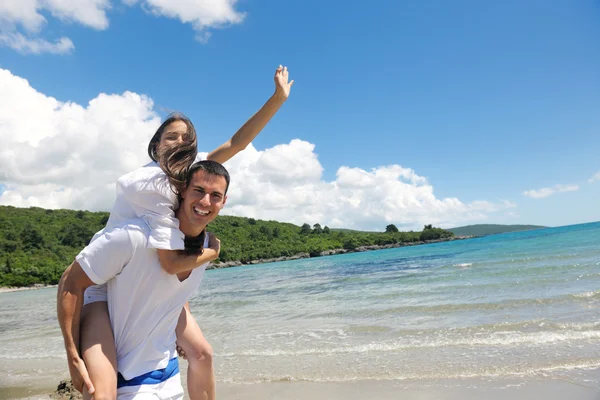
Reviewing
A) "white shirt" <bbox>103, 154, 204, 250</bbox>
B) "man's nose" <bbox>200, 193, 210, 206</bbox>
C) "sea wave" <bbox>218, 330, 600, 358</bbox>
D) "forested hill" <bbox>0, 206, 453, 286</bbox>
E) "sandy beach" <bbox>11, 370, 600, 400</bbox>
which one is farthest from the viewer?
"forested hill" <bbox>0, 206, 453, 286</bbox>

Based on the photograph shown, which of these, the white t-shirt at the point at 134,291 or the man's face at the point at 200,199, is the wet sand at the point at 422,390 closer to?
the white t-shirt at the point at 134,291

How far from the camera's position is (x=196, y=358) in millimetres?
2789

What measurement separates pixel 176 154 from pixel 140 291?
799 millimetres

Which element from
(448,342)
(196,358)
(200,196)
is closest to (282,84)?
(200,196)

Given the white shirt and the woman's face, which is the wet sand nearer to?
the white shirt

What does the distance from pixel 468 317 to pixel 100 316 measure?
294 inches

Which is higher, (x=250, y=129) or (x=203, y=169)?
(x=250, y=129)

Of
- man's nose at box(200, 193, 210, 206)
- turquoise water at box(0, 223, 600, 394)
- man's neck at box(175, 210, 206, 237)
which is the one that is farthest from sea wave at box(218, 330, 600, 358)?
man's nose at box(200, 193, 210, 206)

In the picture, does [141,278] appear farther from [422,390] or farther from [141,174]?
[422,390]

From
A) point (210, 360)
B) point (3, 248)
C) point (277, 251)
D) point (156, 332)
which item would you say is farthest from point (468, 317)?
point (277, 251)

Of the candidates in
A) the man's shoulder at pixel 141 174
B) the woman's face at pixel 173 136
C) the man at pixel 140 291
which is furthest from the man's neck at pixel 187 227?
the woman's face at pixel 173 136

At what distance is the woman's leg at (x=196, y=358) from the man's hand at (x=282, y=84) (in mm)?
1758

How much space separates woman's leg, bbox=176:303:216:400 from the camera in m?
2.77

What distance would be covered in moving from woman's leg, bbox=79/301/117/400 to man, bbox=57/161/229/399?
0.04m
